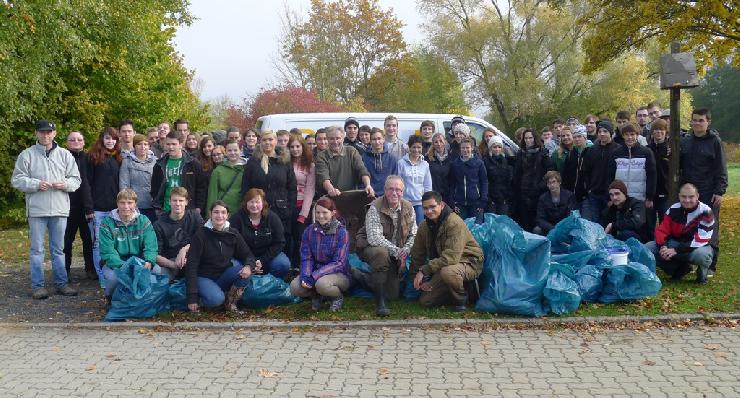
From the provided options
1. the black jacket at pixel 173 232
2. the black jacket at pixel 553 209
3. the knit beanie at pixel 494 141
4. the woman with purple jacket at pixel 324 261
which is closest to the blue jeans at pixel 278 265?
the woman with purple jacket at pixel 324 261

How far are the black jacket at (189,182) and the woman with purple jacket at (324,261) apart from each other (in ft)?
5.90

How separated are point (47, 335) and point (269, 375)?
267 centimetres

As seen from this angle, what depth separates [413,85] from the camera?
138 feet

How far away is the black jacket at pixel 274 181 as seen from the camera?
8258 mm

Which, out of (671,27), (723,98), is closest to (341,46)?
(671,27)

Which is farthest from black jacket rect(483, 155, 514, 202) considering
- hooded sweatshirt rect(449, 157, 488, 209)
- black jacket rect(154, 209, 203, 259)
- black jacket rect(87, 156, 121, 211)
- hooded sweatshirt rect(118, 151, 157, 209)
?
black jacket rect(87, 156, 121, 211)

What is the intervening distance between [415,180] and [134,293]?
3.70 meters

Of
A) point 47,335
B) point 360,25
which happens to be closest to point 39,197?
point 47,335

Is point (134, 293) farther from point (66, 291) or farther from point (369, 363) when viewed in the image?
point (369, 363)

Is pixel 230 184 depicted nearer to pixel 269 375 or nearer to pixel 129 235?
pixel 129 235

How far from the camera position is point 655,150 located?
9445 millimetres

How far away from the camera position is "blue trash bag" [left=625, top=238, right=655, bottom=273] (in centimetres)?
782

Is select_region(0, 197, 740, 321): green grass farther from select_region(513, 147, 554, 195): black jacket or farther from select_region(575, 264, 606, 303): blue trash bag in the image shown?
select_region(513, 147, 554, 195): black jacket

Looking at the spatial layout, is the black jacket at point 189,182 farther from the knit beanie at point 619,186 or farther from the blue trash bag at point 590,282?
the knit beanie at point 619,186
